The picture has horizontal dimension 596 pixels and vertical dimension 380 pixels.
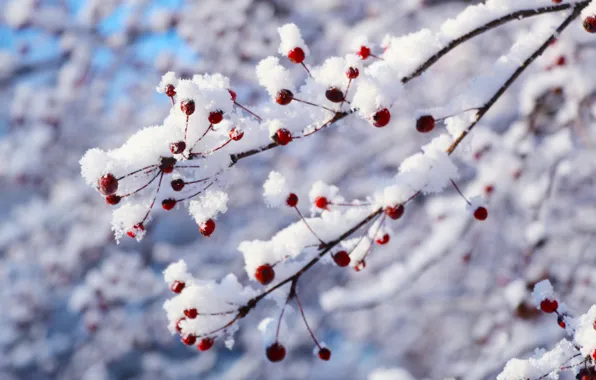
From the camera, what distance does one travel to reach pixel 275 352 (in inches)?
51.1

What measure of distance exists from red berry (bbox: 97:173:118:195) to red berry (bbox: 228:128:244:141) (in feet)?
0.93

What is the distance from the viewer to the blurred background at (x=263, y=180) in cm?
280

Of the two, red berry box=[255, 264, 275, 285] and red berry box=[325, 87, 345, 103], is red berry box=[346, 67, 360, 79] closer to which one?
red berry box=[325, 87, 345, 103]

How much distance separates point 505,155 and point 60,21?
13.3 ft

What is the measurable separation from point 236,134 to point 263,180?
4514 millimetres

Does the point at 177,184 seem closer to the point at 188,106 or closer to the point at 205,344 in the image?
the point at 188,106

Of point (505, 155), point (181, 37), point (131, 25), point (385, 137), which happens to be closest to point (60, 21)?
point (131, 25)

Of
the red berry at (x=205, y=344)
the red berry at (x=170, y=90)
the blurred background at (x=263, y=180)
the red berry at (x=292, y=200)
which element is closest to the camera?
the red berry at (x=170, y=90)

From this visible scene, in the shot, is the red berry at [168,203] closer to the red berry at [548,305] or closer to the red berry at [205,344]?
the red berry at [205,344]

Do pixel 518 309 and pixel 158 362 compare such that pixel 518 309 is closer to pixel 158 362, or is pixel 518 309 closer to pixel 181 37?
pixel 181 37

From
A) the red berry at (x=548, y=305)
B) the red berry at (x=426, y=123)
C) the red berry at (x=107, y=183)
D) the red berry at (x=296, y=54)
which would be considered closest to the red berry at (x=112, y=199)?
the red berry at (x=107, y=183)

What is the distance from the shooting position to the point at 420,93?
6.23 meters

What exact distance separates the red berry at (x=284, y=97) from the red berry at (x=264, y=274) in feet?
1.47

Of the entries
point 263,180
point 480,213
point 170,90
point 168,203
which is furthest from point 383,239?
point 263,180
